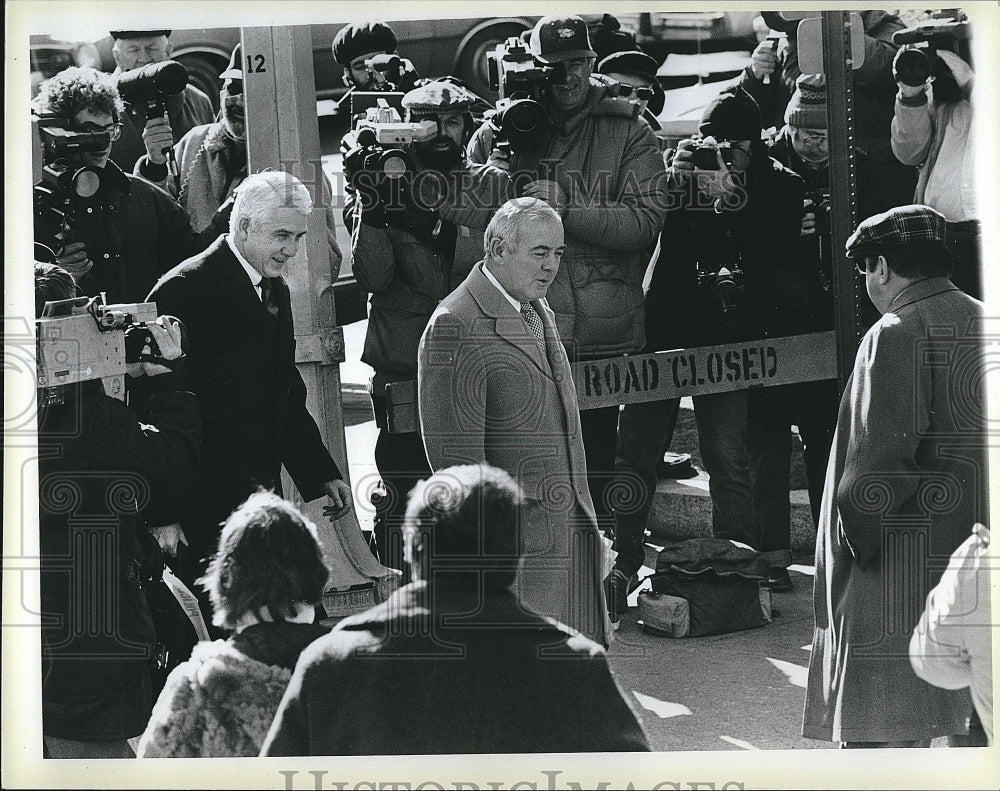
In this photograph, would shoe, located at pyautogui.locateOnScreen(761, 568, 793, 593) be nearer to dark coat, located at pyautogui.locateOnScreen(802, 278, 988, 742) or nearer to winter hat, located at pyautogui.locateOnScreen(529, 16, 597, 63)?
dark coat, located at pyautogui.locateOnScreen(802, 278, 988, 742)

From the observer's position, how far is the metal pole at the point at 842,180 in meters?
5.06

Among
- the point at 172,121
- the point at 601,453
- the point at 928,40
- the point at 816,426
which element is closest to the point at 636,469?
the point at 601,453

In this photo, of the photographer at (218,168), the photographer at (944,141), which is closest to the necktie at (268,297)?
the photographer at (218,168)

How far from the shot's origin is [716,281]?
5191 millimetres

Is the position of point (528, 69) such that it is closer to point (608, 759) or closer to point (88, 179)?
point (88, 179)

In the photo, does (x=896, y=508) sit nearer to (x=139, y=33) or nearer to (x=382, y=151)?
(x=382, y=151)

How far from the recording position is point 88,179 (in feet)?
16.6

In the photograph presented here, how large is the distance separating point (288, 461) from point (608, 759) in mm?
1521

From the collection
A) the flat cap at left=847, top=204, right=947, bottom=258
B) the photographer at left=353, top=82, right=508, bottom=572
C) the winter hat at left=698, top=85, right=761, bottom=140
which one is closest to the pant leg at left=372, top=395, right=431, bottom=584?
the photographer at left=353, top=82, right=508, bottom=572

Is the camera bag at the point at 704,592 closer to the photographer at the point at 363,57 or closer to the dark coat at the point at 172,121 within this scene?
the photographer at the point at 363,57

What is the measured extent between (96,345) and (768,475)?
8.00 feet

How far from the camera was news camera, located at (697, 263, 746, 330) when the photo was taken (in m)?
5.18

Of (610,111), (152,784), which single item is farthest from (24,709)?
(610,111)

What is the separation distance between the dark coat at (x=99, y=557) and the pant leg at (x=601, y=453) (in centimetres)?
137
